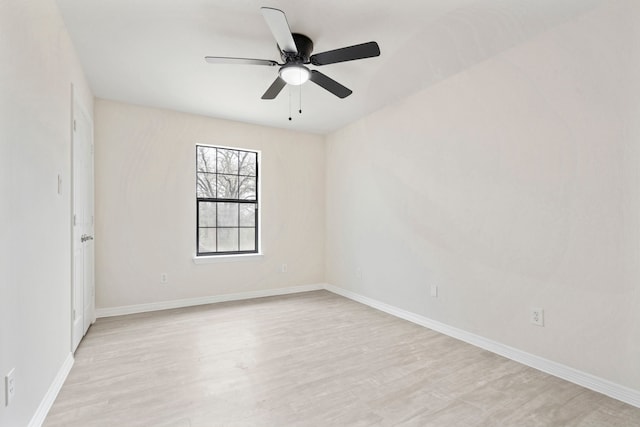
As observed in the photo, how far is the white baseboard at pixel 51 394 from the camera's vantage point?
1.67 metres

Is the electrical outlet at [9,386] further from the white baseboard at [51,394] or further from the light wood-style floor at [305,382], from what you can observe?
the light wood-style floor at [305,382]

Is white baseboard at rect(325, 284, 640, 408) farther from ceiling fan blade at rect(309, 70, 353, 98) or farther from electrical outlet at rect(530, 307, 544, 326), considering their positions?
ceiling fan blade at rect(309, 70, 353, 98)

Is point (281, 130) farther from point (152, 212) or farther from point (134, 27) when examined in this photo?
point (134, 27)

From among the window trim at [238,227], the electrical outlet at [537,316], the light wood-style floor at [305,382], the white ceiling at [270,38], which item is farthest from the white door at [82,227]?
the electrical outlet at [537,316]

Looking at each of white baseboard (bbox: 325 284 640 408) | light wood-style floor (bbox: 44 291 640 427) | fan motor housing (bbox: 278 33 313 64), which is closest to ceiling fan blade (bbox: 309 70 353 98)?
fan motor housing (bbox: 278 33 313 64)

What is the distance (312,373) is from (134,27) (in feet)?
9.20

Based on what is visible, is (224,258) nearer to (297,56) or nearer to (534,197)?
(297,56)

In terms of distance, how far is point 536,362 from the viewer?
2.38m

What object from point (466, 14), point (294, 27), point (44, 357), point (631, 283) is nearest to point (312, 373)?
point (44, 357)

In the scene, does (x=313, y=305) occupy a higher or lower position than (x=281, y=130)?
lower

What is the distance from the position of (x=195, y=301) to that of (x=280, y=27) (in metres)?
3.44

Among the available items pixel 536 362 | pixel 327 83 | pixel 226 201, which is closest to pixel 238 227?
pixel 226 201

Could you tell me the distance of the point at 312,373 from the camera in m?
2.29

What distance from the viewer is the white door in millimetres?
2607
